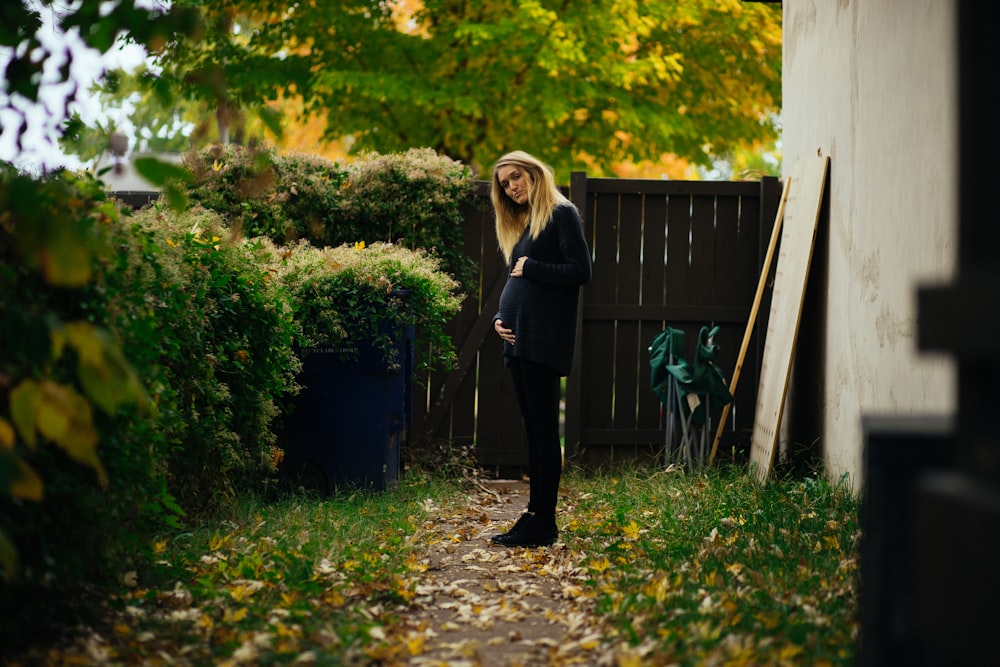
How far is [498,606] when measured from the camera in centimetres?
389

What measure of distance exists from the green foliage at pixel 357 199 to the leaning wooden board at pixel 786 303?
209 centimetres

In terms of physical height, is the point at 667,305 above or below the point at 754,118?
below

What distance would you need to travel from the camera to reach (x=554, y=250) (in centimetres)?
489

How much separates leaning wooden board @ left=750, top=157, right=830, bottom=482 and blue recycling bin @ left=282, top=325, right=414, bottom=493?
7.51 feet

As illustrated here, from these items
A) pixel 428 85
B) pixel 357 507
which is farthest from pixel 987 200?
pixel 428 85

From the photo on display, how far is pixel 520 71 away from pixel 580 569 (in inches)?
286

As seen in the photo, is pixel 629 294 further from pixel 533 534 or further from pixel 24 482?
pixel 24 482

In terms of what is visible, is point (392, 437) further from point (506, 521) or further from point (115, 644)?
point (115, 644)

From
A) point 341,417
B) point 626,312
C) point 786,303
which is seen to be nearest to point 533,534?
point 341,417

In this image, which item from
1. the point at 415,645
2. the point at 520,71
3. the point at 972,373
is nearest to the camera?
the point at 972,373

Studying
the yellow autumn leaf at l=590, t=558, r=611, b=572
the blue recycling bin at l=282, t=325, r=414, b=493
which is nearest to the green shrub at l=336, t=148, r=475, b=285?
the blue recycling bin at l=282, t=325, r=414, b=493

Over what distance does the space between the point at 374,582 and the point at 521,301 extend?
1528 mm

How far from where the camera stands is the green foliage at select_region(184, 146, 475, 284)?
7.06 m

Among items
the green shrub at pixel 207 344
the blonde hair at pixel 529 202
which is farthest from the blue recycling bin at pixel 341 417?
the blonde hair at pixel 529 202
